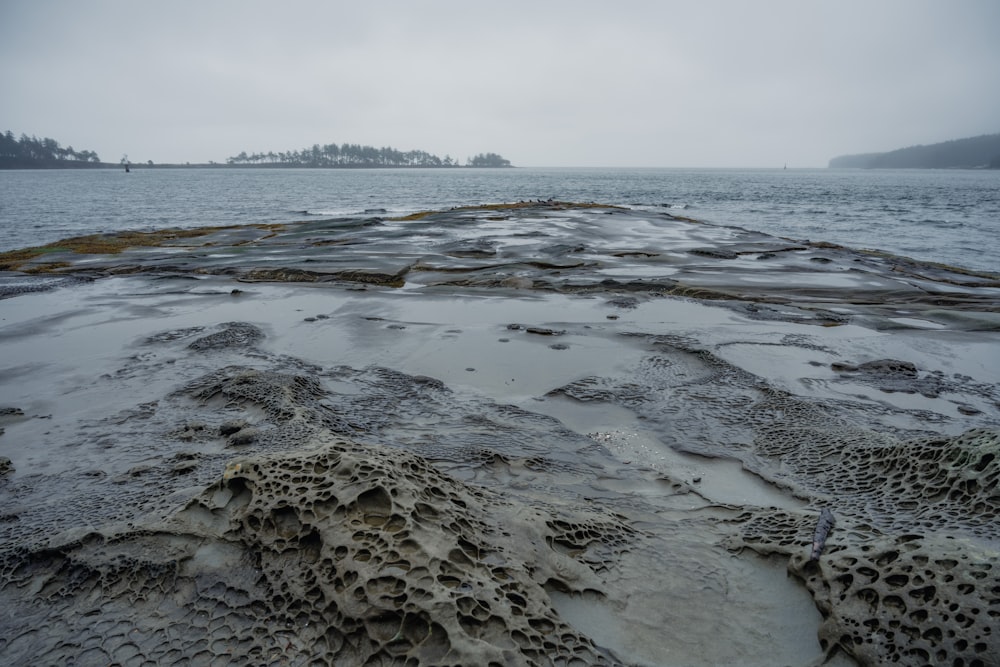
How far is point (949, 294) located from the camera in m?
8.43

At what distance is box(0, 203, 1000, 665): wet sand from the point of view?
197cm

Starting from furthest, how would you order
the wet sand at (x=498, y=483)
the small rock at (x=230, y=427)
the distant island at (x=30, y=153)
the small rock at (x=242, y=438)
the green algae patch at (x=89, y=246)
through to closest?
the distant island at (x=30, y=153) < the green algae patch at (x=89, y=246) < the small rock at (x=230, y=427) < the small rock at (x=242, y=438) < the wet sand at (x=498, y=483)

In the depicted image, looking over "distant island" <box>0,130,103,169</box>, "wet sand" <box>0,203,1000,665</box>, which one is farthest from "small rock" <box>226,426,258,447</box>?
"distant island" <box>0,130,103,169</box>

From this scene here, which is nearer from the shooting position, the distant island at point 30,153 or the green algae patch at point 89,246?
the green algae patch at point 89,246

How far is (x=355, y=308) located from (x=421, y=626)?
609 centimetres

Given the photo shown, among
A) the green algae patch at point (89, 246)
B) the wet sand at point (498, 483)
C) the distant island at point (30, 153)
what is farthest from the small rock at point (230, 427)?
the distant island at point (30, 153)

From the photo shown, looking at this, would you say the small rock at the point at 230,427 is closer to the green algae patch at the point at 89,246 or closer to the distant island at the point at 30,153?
the green algae patch at the point at 89,246

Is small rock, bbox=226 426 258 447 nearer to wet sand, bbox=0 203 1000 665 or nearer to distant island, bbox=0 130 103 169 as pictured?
wet sand, bbox=0 203 1000 665

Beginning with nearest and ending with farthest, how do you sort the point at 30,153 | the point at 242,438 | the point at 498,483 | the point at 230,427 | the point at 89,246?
the point at 498,483 < the point at 242,438 < the point at 230,427 < the point at 89,246 < the point at 30,153

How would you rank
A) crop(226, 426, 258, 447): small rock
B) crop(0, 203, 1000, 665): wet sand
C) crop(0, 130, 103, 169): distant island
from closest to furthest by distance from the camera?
crop(0, 203, 1000, 665): wet sand, crop(226, 426, 258, 447): small rock, crop(0, 130, 103, 169): distant island

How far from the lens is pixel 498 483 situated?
321 centimetres

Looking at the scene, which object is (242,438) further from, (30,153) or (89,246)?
(30,153)

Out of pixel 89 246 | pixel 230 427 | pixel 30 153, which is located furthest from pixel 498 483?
pixel 30 153

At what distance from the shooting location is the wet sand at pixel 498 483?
1.97 meters
